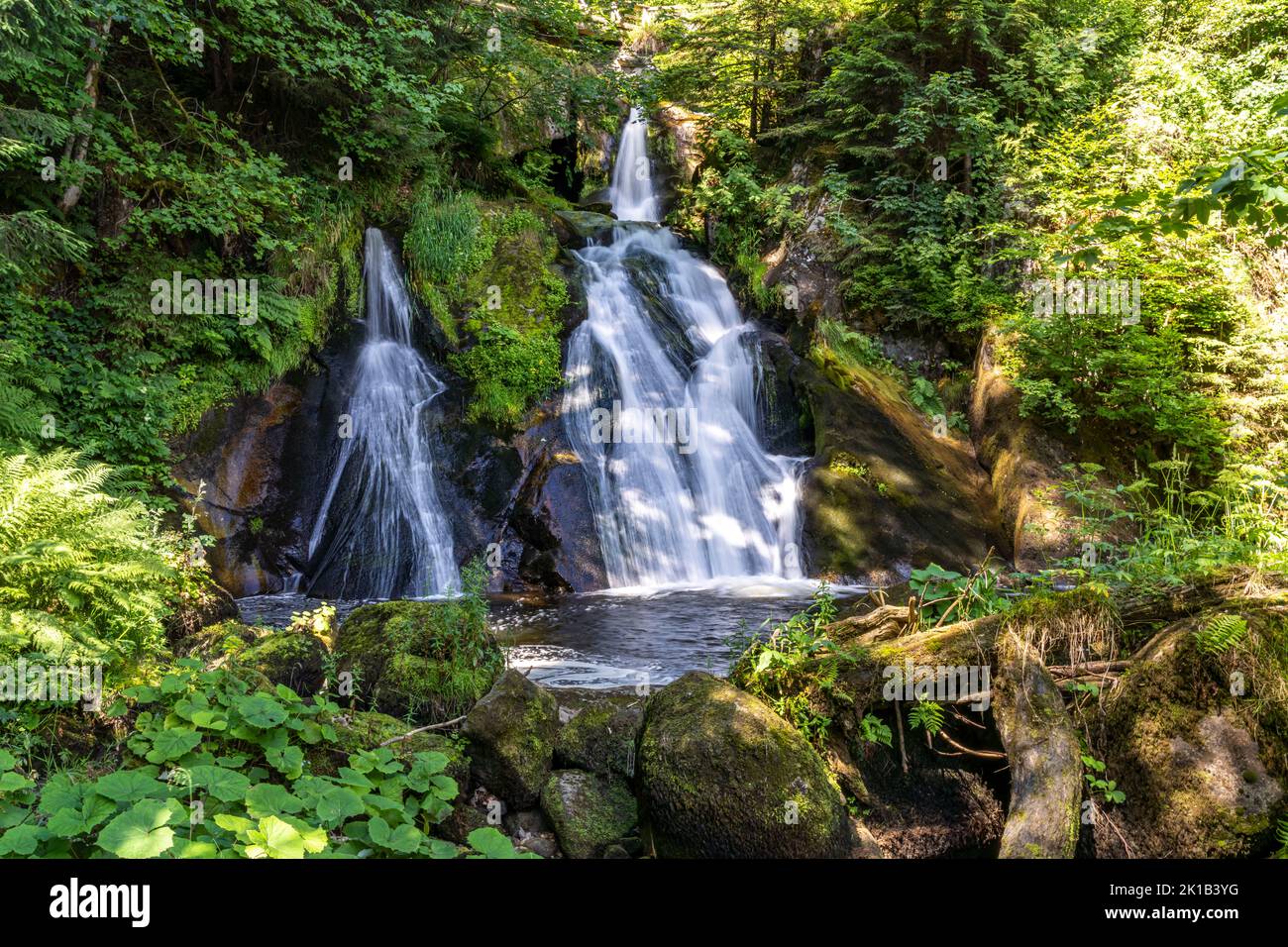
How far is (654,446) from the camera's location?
11.2 meters

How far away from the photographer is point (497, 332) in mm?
11188

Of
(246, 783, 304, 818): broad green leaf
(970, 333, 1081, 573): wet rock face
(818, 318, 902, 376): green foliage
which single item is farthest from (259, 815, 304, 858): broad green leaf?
(818, 318, 902, 376): green foliage

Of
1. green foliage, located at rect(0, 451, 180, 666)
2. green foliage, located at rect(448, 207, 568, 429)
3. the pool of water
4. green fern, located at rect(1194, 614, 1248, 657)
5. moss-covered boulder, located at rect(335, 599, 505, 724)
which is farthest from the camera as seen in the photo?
green foliage, located at rect(448, 207, 568, 429)

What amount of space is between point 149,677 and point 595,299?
10022mm

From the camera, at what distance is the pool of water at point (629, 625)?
258 inches

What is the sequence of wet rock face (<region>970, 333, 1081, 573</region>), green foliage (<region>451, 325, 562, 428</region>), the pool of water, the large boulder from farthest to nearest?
green foliage (<region>451, 325, 562, 428</region>), wet rock face (<region>970, 333, 1081, 573</region>), the pool of water, the large boulder

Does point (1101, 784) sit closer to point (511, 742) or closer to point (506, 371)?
point (511, 742)

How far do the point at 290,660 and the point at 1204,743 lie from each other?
17.5 ft

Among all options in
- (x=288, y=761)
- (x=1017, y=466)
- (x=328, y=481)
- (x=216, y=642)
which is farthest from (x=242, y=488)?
(x=1017, y=466)

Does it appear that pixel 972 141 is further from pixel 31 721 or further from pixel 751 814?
pixel 31 721

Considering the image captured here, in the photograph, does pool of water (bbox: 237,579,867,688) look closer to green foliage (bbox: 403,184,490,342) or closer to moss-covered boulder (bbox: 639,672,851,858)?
moss-covered boulder (bbox: 639,672,851,858)

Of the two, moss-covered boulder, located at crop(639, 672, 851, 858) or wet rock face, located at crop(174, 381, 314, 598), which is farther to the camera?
wet rock face, located at crop(174, 381, 314, 598)

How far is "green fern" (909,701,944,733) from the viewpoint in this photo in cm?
383

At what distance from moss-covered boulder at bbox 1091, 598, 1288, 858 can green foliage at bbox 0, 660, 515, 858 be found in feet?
9.73
